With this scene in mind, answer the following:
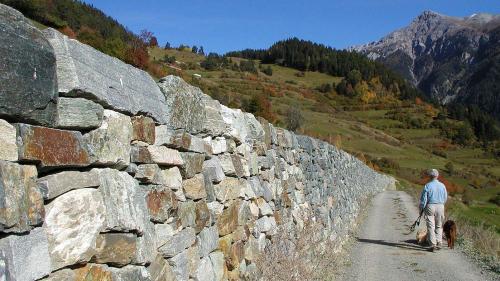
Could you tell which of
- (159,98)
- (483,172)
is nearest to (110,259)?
(159,98)

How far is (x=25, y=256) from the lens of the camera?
2.28 meters

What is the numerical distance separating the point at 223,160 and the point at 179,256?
1610mm

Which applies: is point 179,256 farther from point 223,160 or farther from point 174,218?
point 223,160

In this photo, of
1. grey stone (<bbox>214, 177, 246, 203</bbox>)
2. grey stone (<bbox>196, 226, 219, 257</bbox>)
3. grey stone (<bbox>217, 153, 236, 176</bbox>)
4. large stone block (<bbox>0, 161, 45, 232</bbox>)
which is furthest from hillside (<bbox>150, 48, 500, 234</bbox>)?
large stone block (<bbox>0, 161, 45, 232</bbox>)

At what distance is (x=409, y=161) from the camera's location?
2810 inches

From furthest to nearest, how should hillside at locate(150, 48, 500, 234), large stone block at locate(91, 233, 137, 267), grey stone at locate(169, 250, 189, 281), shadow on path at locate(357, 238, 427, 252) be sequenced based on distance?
hillside at locate(150, 48, 500, 234) < shadow on path at locate(357, 238, 427, 252) < grey stone at locate(169, 250, 189, 281) < large stone block at locate(91, 233, 137, 267)

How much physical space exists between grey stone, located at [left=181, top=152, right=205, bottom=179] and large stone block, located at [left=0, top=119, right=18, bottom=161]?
6.54 feet

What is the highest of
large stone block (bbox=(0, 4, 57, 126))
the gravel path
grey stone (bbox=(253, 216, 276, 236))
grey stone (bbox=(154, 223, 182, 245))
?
large stone block (bbox=(0, 4, 57, 126))

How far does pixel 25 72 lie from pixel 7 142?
34 cm

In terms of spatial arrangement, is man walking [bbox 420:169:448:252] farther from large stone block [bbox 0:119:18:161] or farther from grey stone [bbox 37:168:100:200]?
large stone block [bbox 0:119:18:161]

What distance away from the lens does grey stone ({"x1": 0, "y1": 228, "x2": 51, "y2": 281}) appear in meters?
2.15

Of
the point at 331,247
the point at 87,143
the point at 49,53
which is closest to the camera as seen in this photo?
the point at 49,53

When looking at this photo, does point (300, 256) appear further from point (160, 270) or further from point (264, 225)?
point (160, 270)

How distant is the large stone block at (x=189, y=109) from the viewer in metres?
4.25
